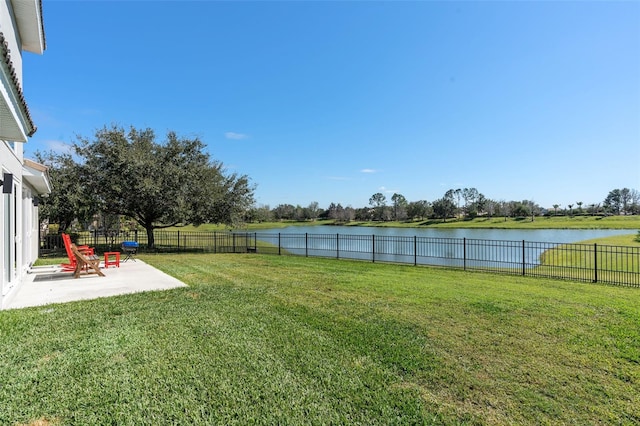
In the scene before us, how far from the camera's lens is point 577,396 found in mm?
2666

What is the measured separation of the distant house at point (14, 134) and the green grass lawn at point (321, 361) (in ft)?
5.94

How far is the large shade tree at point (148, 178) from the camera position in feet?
45.3

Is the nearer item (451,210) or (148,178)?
(148,178)

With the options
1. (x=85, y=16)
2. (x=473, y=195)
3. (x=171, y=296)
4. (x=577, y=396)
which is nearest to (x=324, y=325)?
(x=577, y=396)

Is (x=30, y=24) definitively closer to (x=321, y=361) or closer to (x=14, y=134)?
(x=14, y=134)

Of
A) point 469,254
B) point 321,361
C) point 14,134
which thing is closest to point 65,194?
point 14,134

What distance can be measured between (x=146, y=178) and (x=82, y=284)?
7963 mm

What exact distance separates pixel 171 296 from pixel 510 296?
6388 millimetres

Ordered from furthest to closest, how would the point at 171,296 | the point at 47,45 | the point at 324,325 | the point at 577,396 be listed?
the point at 47,45, the point at 171,296, the point at 324,325, the point at 577,396

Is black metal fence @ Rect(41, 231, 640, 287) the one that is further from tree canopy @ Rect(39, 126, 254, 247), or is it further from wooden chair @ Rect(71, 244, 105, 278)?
wooden chair @ Rect(71, 244, 105, 278)

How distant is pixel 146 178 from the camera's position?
45.0 ft

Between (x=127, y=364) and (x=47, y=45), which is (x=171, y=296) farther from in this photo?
(x=47, y=45)

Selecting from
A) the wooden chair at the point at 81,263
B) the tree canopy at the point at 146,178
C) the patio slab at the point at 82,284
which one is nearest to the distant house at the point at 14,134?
the patio slab at the point at 82,284

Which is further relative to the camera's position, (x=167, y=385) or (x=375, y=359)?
(x=375, y=359)
